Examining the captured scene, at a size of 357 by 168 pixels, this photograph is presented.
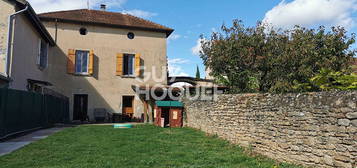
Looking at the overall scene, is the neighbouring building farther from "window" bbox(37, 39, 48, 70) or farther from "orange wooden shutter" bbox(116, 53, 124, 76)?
"orange wooden shutter" bbox(116, 53, 124, 76)

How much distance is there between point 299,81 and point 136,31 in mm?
12041

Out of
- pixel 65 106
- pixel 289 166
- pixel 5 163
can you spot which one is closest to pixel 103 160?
pixel 5 163

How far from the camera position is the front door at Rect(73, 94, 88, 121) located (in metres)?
17.5

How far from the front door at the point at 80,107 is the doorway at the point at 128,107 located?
2498 millimetres

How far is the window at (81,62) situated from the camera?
17.7 m

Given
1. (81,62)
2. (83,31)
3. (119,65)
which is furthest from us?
(119,65)

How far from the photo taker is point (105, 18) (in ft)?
62.0

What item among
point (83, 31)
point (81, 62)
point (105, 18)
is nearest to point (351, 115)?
point (81, 62)

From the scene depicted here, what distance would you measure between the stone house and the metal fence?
9.84 ft

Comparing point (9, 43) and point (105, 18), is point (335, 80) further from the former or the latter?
point (105, 18)

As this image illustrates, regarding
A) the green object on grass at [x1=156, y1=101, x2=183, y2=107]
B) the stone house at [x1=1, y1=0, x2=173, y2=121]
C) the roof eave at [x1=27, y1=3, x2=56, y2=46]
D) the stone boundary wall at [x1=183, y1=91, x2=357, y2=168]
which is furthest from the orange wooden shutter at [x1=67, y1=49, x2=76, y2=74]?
the stone boundary wall at [x1=183, y1=91, x2=357, y2=168]

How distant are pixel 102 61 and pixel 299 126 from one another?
49.1 ft

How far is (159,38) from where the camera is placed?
19.4m
